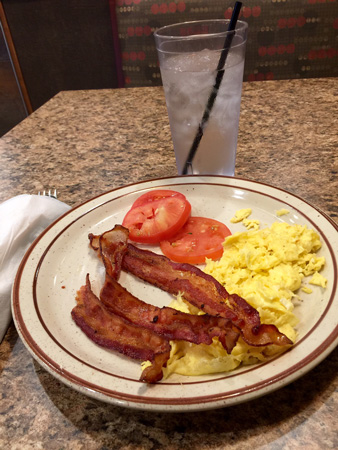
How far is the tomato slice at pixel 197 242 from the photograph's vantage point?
1.20 meters

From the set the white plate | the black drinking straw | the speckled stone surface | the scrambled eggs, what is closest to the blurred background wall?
the speckled stone surface

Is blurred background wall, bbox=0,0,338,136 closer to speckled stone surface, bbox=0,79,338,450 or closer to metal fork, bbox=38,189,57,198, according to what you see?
speckled stone surface, bbox=0,79,338,450

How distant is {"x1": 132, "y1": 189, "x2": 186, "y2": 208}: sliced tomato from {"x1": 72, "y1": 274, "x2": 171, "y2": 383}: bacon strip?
0.43 m

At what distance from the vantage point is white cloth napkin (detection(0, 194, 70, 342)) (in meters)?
1.07

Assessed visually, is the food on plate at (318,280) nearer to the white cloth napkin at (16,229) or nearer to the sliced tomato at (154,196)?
the sliced tomato at (154,196)

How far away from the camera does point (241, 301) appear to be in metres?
0.90

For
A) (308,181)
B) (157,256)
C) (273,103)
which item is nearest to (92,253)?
(157,256)

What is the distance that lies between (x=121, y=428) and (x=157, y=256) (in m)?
0.46

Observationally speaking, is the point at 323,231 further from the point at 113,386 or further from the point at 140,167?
the point at 140,167

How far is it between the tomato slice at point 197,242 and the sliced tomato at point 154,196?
Answer: 4.3 inches

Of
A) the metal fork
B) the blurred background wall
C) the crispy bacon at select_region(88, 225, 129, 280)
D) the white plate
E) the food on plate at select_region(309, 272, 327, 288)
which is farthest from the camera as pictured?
the blurred background wall

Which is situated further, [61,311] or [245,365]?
[61,311]

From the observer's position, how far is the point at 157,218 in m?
1.29

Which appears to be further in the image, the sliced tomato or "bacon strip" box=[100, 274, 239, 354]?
the sliced tomato
